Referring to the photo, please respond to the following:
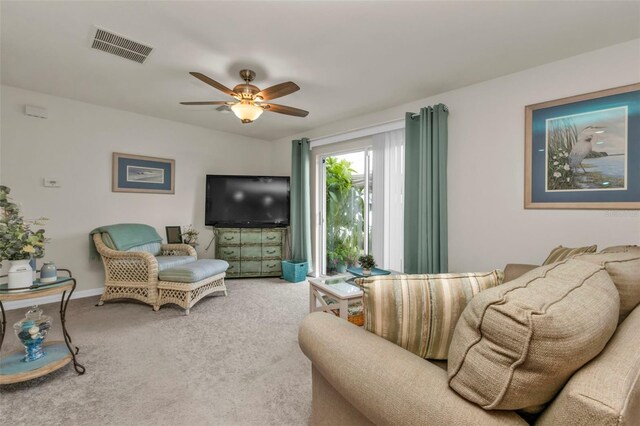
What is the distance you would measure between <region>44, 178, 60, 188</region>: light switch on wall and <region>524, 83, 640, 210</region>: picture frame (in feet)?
16.3

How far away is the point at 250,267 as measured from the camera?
442 cm

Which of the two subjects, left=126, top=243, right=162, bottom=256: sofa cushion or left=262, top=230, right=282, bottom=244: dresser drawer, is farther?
left=262, top=230, right=282, bottom=244: dresser drawer

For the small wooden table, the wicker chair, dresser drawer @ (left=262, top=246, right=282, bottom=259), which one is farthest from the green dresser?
the small wooden table

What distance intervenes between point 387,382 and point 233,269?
3.90 meters

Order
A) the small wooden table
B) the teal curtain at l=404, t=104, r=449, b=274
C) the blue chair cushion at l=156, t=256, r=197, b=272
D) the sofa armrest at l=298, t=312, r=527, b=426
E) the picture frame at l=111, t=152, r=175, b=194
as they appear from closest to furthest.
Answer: the sofa armrest at l=298, t=312, r=527, b=426 → the small wooden table → the teal curtain at l=404, t=104, r=449, b=274 → the blue chair cushion at l=156, t=256, r=197, b=272 → the picture frame at l=111, t=152, r=175, b=194

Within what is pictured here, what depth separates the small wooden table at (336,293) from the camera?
2146 mm

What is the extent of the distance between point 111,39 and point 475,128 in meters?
3.23

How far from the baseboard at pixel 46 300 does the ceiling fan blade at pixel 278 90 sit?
321 cm

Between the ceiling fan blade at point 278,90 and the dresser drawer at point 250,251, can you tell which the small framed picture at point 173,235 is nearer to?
the dresser drawer at point 250,251

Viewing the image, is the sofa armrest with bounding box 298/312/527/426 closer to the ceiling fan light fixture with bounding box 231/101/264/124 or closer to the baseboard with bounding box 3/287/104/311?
the ceiling fan light fixture with bounding box 231/101/264/124

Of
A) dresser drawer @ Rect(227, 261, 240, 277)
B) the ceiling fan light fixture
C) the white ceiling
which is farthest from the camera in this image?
dresser drawer @ Rect(227, 261, 240, 277)

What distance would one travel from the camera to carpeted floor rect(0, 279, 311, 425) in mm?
1531

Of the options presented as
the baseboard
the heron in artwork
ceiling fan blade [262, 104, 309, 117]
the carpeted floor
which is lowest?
the carpeted floor

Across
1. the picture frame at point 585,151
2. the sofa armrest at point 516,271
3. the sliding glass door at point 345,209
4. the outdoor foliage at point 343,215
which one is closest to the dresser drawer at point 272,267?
the sliding glass door at point 345,209
